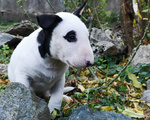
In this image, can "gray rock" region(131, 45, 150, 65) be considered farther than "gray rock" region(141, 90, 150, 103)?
Yes

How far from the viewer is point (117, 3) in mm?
10664

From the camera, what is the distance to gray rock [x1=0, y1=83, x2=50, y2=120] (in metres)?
1.31

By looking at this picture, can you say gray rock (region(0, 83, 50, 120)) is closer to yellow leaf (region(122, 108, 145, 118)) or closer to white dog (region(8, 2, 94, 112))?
white dog (region(8, 2, 94, 112))

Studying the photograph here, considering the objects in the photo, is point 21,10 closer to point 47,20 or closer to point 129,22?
point 129,22

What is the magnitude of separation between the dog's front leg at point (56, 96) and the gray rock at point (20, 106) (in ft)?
1.71

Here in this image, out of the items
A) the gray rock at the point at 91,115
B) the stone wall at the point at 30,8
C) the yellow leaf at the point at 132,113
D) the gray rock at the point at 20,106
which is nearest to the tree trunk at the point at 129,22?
the yellow leaf at the point at 132,113

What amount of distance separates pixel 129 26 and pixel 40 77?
102 inches

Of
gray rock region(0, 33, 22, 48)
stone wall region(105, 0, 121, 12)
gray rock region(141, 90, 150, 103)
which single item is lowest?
gray rock region(141, 90, 150, 103)

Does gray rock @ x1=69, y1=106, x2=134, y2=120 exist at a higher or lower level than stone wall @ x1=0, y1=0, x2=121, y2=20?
lower

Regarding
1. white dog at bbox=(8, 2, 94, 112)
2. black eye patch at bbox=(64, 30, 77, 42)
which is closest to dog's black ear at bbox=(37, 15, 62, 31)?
white dog at bbox=(8, 2, 94, 112)

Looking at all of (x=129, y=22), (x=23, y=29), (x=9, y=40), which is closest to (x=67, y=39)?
(x=129, y=22)

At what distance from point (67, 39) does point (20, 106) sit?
61 centimetres

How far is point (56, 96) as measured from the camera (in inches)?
82.4

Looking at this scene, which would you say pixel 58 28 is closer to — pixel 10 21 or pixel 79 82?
pixel 79 82
